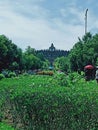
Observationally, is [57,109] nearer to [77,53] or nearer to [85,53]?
[85,53]

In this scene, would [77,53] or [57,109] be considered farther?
[77,53]

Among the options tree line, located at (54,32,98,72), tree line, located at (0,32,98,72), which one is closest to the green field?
tree line, located at (0,32,98,72)

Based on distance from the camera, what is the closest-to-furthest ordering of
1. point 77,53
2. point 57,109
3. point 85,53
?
1. point 57,109
2. point 85,53
3. point 77,53

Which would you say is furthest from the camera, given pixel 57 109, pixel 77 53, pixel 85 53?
pixel 77 53

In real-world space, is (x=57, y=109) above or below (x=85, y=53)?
below

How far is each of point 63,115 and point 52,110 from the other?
226 mm

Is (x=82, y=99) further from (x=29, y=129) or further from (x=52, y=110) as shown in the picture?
(x=29, y=129)

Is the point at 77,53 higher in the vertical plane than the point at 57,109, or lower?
higher

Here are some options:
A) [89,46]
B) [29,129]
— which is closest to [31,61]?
[89,46]

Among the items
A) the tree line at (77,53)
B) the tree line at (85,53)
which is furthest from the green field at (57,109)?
the tree line at (85,53)

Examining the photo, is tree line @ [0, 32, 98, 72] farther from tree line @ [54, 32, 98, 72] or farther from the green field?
the green field

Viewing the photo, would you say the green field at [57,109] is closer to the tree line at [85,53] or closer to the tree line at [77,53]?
the tree line at [77,53]

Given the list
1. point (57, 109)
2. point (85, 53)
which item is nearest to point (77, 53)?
point (85, 53)

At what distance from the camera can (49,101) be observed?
8672 mm
